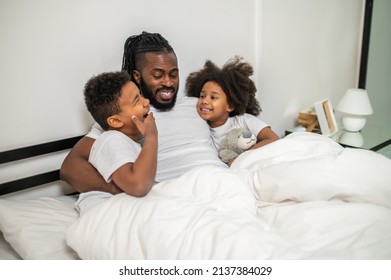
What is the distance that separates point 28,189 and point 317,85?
186 centimetres

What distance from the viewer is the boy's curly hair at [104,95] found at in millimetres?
1080

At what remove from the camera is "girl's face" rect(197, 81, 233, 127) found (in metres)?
1.41

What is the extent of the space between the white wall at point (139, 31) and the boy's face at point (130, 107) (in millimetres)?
244

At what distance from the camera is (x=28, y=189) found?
120 cm

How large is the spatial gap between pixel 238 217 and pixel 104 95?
57cm

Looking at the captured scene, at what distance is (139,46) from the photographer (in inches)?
49.9

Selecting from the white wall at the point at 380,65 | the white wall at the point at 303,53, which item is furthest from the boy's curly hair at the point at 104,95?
the white wall at the point at 380,65

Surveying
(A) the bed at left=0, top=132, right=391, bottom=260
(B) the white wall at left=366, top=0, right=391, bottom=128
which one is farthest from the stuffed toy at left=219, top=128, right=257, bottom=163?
(B) the white wall at left=366, top=0, right=391, bottom=128

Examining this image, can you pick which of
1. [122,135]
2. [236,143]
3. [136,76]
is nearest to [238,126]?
[236,143]

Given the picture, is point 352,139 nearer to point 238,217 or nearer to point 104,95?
point 238,217

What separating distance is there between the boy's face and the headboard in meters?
0.25

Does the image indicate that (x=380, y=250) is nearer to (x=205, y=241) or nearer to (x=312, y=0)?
(x=205, y=241)
